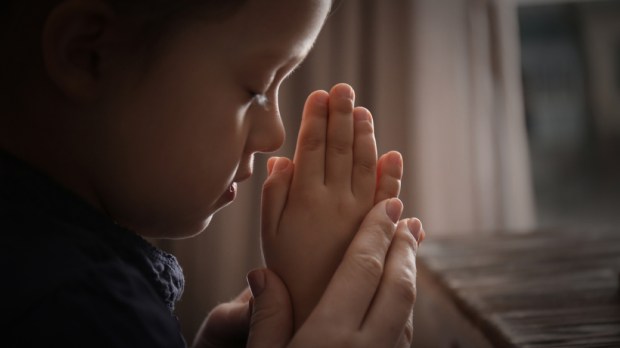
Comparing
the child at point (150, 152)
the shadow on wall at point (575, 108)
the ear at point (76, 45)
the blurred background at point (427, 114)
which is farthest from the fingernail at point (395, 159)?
the shadow on wall at point (575, 108)

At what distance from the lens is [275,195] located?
63 cm

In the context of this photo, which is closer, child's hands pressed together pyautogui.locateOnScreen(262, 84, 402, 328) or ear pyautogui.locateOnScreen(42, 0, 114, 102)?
ear pyautogui.locateOnScreen(42, 0, 114, 102)

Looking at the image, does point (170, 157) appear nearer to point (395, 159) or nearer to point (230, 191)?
point (230, 191)

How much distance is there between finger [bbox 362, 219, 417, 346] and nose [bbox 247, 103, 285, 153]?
163 mm

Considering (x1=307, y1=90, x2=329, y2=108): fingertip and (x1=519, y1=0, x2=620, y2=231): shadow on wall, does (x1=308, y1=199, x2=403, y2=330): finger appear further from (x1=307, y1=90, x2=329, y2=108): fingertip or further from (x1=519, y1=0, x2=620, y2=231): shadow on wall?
(x1=519, y1=0, x2=620, y2=231): shadow on wall

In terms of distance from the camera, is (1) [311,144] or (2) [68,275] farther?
(1) [311,144]

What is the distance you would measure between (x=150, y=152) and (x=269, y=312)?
183 mm

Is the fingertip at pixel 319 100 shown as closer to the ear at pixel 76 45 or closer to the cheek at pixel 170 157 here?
the cheek at pixel 170 157

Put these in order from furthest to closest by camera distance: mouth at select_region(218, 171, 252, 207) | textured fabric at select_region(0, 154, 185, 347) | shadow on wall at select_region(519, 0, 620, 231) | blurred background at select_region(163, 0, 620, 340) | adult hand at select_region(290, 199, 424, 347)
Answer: shadow on wall at select_region(519, 0, 620, 231) → blurred background at select_region(163, 0, 620, 340) → mouth at select_region(218, 171, 252, 207) → adult hand at select_region(290, 199, 424, 347) → textured fabric at select_region(0, 154, 185, 347)

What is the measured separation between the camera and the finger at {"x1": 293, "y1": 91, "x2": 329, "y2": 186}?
2.10 ft

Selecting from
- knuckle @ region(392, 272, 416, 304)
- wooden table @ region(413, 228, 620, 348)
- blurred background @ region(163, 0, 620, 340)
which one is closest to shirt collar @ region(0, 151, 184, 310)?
knuckle @ region(392, 272, 416, 304)

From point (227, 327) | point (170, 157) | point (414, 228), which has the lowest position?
point (227, 327)

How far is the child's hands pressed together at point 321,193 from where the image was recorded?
583 millimetres

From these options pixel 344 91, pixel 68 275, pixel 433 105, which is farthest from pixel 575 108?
pixel 68 275
